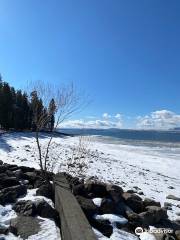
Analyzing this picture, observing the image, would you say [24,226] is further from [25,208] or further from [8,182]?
[8,182]

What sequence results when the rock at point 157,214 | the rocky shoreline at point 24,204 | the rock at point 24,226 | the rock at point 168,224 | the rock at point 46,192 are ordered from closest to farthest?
the rock at point 24,226
the rocky shoreline at point 24,204
the rock at point 168,224
the rock at point 157,214
the rock at point 46,192

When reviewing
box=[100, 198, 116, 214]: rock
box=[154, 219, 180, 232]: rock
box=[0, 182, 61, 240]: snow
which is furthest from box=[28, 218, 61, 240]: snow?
box=[154, 219, 180, 232]: rock

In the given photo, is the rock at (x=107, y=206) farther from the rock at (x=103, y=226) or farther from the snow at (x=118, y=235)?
the snow at (x=118, y=235)

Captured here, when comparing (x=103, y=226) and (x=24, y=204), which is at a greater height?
(x=24, y=204)

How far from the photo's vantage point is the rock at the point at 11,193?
8.50 meters

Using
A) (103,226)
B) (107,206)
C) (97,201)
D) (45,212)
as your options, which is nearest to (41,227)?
(45,212)

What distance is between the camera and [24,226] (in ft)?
22.0

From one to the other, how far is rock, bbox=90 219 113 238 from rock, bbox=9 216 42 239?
1448 millimetres

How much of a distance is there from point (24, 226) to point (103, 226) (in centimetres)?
195

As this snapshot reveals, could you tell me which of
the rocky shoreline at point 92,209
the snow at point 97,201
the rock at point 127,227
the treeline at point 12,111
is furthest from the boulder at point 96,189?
the treeline at point 12,111

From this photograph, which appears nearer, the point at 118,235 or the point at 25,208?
the point at 118,235

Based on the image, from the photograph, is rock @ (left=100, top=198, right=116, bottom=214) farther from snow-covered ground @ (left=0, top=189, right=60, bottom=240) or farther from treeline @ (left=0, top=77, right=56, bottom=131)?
treeline @ (left=0, top=77, right=56, bottom=131)

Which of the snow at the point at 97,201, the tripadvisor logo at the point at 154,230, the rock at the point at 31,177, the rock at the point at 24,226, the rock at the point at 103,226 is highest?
the rock at the point at 31,177

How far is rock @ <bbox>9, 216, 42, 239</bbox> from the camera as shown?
21.1 ft
